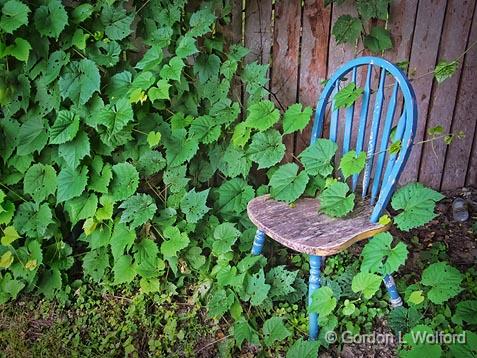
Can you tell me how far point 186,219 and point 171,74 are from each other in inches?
25.1

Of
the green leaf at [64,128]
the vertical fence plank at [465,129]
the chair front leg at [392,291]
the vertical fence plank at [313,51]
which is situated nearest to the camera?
the chair front leg at [392,291]

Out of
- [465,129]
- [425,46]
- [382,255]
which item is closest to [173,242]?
[382,255]

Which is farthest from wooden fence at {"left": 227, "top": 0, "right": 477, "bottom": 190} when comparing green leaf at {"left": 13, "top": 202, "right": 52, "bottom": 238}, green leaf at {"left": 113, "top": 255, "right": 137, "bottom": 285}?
green leaf at {"left": 13, "top": 202, "right": 52, "bottom": 238}

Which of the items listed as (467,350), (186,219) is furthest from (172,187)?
(467,350)

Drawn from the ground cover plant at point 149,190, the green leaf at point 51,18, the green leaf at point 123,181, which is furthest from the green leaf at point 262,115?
Result: the green leaf at point 51,18

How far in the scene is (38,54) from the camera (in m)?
1.97

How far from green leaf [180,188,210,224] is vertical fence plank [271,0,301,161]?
557 millimetres

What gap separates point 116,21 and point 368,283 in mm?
1411

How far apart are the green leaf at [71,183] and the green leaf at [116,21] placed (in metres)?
0.57

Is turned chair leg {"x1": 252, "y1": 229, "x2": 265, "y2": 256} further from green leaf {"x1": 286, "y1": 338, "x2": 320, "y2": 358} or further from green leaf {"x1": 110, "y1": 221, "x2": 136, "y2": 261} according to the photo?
green leaf {"x1": 110, "y1": 221, "x2": 136, "y2": 261}

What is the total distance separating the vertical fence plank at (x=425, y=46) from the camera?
2.28 meters

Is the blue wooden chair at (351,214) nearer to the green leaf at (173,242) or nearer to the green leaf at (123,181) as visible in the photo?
the green leaf at (173,242)

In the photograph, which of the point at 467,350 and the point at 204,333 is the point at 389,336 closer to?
the point at 467,350

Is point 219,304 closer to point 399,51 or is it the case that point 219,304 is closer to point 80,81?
point 80,81
